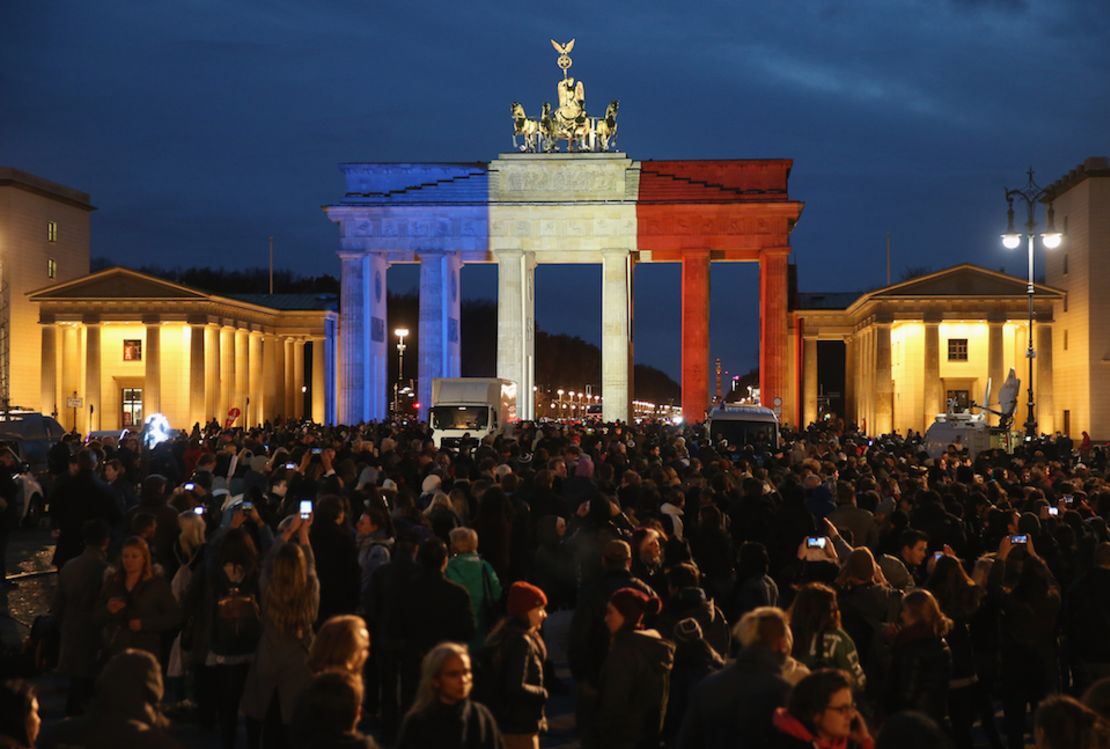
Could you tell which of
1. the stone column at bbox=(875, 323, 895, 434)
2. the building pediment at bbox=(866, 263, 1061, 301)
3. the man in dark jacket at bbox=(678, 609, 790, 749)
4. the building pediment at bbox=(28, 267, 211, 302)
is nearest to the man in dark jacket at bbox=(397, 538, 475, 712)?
the man in dark jacket at bbox=(678, 609, 790, 749)

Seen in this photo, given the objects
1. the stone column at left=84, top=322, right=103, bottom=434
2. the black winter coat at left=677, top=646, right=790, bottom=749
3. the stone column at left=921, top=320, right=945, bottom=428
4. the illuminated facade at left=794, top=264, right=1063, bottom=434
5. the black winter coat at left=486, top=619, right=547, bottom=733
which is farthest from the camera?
the stone column at left=84, top=322, right=103, bottom=434

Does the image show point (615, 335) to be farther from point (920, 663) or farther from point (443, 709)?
point (443, 709)

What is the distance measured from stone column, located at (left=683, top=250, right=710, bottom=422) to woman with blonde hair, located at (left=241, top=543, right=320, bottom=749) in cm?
6191

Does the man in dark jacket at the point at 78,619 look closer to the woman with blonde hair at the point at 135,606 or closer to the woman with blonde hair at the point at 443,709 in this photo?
the woman with blonde hair at the point at 135,606

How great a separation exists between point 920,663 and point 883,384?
64.7 metres

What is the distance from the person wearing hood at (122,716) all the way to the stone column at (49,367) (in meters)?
70.8

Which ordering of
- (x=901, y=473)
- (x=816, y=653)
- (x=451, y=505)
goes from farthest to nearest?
(x=901, y=473) → (x=451, y=505) → (x=816, y=653)

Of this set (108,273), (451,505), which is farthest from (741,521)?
(108,273)

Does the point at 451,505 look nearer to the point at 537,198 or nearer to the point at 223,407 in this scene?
the point at 537,198

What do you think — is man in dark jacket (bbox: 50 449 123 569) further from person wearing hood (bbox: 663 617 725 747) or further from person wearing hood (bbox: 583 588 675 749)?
person wearing hood (bbox: 583 588 675 749)

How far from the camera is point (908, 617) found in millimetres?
8766

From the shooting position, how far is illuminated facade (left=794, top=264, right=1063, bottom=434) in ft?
229

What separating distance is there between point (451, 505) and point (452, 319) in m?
59.7

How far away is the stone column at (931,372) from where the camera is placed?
7075 centimetres
